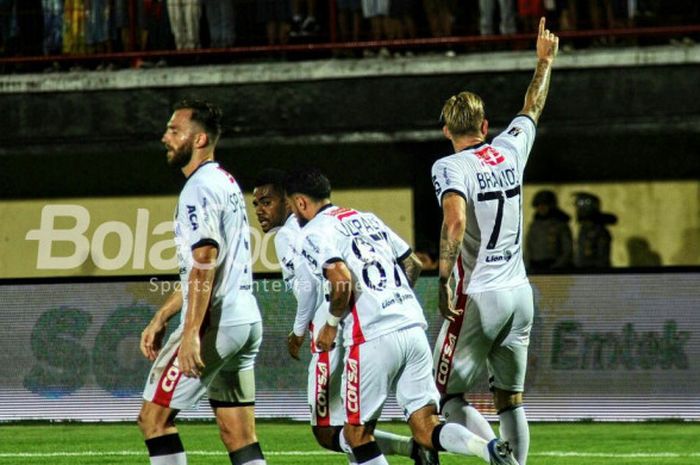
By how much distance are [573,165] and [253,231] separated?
14.5 ft

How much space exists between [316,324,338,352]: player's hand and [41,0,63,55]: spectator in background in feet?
35.2

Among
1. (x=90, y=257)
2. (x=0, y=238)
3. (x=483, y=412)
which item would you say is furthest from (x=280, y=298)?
(x=0, y=238)

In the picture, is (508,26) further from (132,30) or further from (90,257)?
(90,257)

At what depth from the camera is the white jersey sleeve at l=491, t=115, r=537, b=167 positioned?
27.8 ft

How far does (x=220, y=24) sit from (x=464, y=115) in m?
9.49

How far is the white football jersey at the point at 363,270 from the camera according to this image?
7691 millimetres

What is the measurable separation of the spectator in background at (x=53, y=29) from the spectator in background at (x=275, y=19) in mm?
2446

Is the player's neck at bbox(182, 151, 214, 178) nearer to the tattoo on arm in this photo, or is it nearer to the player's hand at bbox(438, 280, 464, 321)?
the player's hand at bbox(438, 280, 464, 321)

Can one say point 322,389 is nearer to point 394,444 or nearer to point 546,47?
point 394,444

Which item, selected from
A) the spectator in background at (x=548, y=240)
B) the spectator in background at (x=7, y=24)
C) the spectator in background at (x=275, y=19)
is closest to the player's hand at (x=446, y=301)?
the spectator in background at (x=548, y=240)

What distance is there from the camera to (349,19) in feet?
57.0

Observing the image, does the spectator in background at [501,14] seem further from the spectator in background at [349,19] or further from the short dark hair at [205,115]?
the short dark hair at [205,115]

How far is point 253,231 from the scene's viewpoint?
58.5ft

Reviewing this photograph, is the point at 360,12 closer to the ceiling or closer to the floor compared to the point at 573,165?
closer to the ceiling
